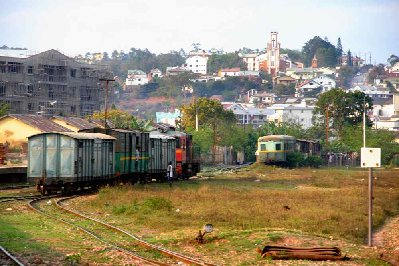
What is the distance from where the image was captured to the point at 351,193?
130 ft

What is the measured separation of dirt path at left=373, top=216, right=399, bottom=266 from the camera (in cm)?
1841

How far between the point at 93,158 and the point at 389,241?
57.2 feet

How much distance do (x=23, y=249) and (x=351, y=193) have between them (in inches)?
966

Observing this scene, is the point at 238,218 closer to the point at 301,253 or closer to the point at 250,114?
the point at 301,253

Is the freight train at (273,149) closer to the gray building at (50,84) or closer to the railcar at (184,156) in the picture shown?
the railcar at (184,156)

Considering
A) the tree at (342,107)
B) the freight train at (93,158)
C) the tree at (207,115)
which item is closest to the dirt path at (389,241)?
the freight train at (93,158)

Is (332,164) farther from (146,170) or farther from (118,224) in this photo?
(118,224)

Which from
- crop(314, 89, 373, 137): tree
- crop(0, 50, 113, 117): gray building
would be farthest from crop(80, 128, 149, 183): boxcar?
crop(314, 89, 373, 137): tree

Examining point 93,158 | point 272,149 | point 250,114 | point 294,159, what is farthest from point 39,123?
point 250,114

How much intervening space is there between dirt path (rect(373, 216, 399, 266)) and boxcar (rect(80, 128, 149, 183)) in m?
15.5

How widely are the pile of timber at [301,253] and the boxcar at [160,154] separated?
29.8 meters

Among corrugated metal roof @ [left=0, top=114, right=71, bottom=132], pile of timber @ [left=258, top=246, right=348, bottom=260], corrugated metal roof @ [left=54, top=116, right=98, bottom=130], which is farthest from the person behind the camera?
corrugated metal roof @ [left=54, top=116, right=98, bottom=130]

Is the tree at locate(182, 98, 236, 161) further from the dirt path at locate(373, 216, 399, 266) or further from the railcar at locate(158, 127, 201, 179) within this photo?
the dirt path at locate(373, 216, 399, 266)

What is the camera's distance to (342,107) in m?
116
